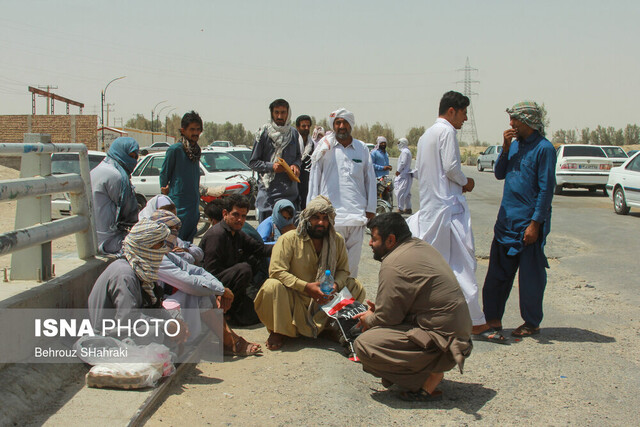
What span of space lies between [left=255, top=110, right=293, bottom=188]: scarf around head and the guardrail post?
2647 mm

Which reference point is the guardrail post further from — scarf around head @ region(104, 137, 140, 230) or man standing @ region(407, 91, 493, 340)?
man standing @ region(407, 91, 493, 340)

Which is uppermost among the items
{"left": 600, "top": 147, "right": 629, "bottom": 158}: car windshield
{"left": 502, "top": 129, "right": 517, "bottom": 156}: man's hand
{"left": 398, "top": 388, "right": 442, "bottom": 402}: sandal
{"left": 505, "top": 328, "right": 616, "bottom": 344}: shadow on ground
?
{"left": 600, "top": 147, "right": 629, "bottom": 158}: car windshield

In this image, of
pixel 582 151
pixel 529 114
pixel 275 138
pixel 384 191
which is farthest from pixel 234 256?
pixel 582 151

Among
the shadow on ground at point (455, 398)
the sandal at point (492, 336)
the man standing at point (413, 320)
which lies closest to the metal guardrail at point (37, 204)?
the man standing at point (413, 320)

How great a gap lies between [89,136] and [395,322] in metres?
46.6

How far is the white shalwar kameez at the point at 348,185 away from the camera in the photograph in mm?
5805

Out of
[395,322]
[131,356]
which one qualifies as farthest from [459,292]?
[131,356]

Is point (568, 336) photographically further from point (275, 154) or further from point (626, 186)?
point (626, 186)

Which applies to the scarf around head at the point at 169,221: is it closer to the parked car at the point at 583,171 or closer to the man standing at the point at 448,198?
the man standing at the point at 448,198

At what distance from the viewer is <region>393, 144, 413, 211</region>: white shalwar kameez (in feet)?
46.3

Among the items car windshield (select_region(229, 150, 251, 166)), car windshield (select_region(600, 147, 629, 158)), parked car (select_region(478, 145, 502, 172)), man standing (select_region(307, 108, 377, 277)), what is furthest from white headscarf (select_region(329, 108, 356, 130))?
parked car (select_region(478, 145, 502, 172))

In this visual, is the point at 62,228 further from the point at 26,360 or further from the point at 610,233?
the point at 610,233

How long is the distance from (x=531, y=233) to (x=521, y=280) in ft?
1.44

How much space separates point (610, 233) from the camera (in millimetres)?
11320
